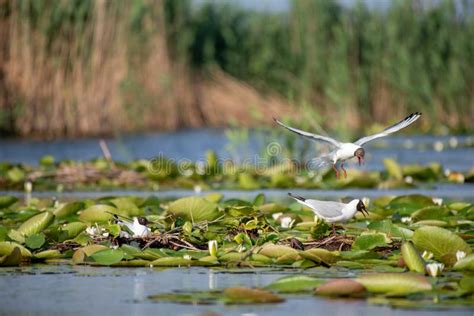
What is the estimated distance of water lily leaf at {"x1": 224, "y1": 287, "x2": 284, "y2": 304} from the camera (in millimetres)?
4645

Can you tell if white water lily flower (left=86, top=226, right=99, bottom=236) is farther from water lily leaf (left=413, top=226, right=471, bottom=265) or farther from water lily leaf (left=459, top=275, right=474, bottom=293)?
water lily leaf (left=459, top=275, right=474, bottom=293)

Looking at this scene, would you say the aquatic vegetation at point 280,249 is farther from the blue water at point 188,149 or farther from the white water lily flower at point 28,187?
the blue water at point 188,149

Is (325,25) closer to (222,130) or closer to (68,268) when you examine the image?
(222,130)

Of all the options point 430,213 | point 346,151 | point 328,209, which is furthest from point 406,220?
Result: point 328,209

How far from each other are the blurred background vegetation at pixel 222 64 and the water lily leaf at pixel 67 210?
8495 millimetres

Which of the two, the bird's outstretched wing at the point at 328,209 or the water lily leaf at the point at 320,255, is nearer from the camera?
the water lily leaf at the point at 320,255

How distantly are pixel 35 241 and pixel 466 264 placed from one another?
2.36m

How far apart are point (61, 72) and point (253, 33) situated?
28.4 ft

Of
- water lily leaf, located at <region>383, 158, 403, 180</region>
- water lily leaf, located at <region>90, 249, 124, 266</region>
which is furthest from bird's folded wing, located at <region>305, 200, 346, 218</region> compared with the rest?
water lily leaf, located at <region>383, 158, 403, 180</region>

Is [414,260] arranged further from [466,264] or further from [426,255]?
[426,255]

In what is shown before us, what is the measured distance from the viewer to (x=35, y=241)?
6.16 m

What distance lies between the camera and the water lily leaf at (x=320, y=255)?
5.67m

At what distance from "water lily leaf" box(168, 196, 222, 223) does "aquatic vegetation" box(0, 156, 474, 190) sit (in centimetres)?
420

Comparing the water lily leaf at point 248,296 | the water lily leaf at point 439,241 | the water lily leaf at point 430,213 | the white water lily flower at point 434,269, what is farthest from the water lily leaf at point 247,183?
the water lily leaf at point 248,296
